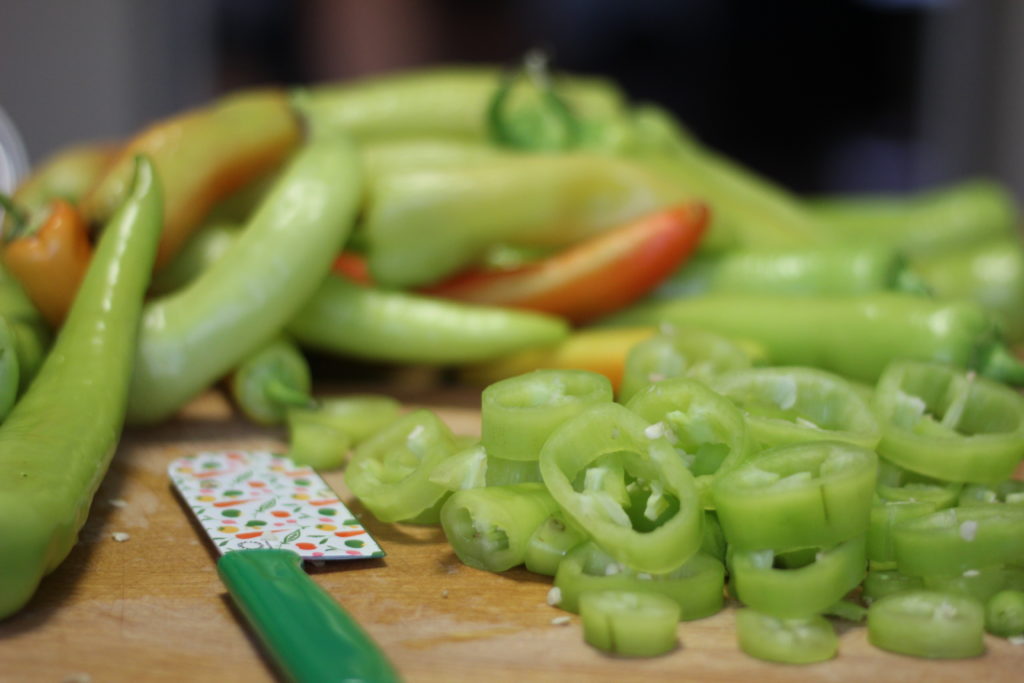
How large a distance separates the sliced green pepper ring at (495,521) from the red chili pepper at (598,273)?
2.04 feet

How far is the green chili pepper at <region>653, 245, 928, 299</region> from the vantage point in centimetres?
156

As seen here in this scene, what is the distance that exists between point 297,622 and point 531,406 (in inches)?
12.5

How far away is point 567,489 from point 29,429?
50 cm

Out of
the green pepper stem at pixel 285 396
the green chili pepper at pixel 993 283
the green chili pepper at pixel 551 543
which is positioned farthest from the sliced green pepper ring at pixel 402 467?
the green chili pepper at pixel 993 283

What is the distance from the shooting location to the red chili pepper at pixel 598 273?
1559mm

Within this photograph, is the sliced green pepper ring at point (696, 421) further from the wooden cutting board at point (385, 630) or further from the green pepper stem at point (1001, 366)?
the green pepper stem at point (1001, 366)

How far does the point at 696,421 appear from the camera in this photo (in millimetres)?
940

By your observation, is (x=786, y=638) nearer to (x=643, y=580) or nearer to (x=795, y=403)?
(x=643, y=580)

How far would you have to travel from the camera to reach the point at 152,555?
3.21ft

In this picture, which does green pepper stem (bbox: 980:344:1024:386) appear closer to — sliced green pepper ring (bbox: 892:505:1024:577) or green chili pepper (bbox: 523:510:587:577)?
sliced green pepper ring (bbox: 892:505:1024:577)

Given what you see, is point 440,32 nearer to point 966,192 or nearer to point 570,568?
point 966,192

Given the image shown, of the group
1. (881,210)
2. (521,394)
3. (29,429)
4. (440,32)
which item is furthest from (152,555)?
(440,32)

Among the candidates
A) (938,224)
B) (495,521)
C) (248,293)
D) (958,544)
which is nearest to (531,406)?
(495,521)

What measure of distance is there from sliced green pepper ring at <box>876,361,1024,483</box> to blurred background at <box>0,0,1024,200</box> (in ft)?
9.63
